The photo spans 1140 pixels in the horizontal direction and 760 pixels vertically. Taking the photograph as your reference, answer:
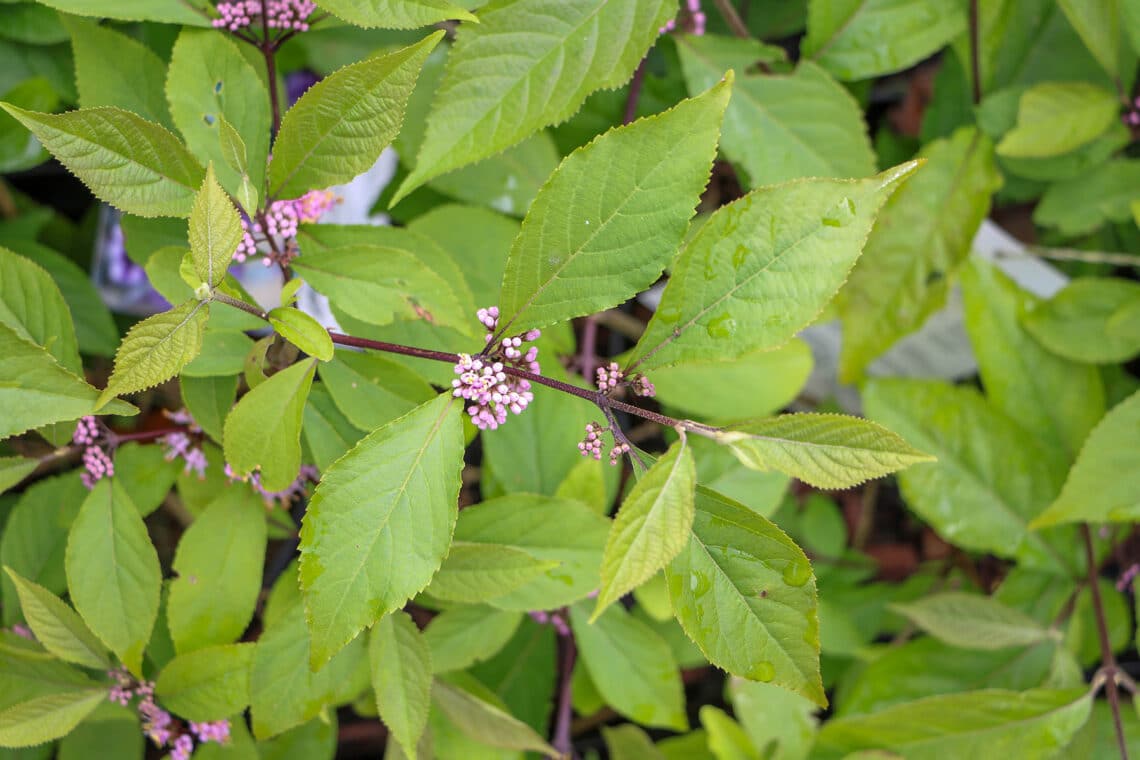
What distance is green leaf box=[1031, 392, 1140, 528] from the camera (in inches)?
38.8

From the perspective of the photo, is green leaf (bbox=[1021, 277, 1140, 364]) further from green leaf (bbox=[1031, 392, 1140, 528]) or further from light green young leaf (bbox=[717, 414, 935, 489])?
light green young leaf (bbox=[717, 414, 935, 489])

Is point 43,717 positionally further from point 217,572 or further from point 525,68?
point 525,68

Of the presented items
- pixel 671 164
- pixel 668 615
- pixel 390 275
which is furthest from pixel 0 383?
pixel 668 615

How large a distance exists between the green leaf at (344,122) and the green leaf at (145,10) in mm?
162

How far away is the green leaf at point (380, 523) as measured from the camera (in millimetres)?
554

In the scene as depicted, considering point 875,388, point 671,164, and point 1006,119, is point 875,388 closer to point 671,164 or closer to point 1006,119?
point 1006,119

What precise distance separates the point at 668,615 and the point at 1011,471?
1.83 feet

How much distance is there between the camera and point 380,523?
0.57 metres

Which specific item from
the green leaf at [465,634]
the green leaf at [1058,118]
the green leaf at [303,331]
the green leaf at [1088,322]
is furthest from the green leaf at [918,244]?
the green leaf at [303,331]

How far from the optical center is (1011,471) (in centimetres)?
120

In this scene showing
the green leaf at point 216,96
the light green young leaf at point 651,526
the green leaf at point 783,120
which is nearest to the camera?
the light green young leaf at point 651,526

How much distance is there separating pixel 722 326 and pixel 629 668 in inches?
24.5

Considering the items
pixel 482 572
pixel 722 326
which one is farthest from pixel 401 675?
pixel 722 326

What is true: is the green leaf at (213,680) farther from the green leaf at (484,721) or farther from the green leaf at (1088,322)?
the green leaf at (1088,322)
